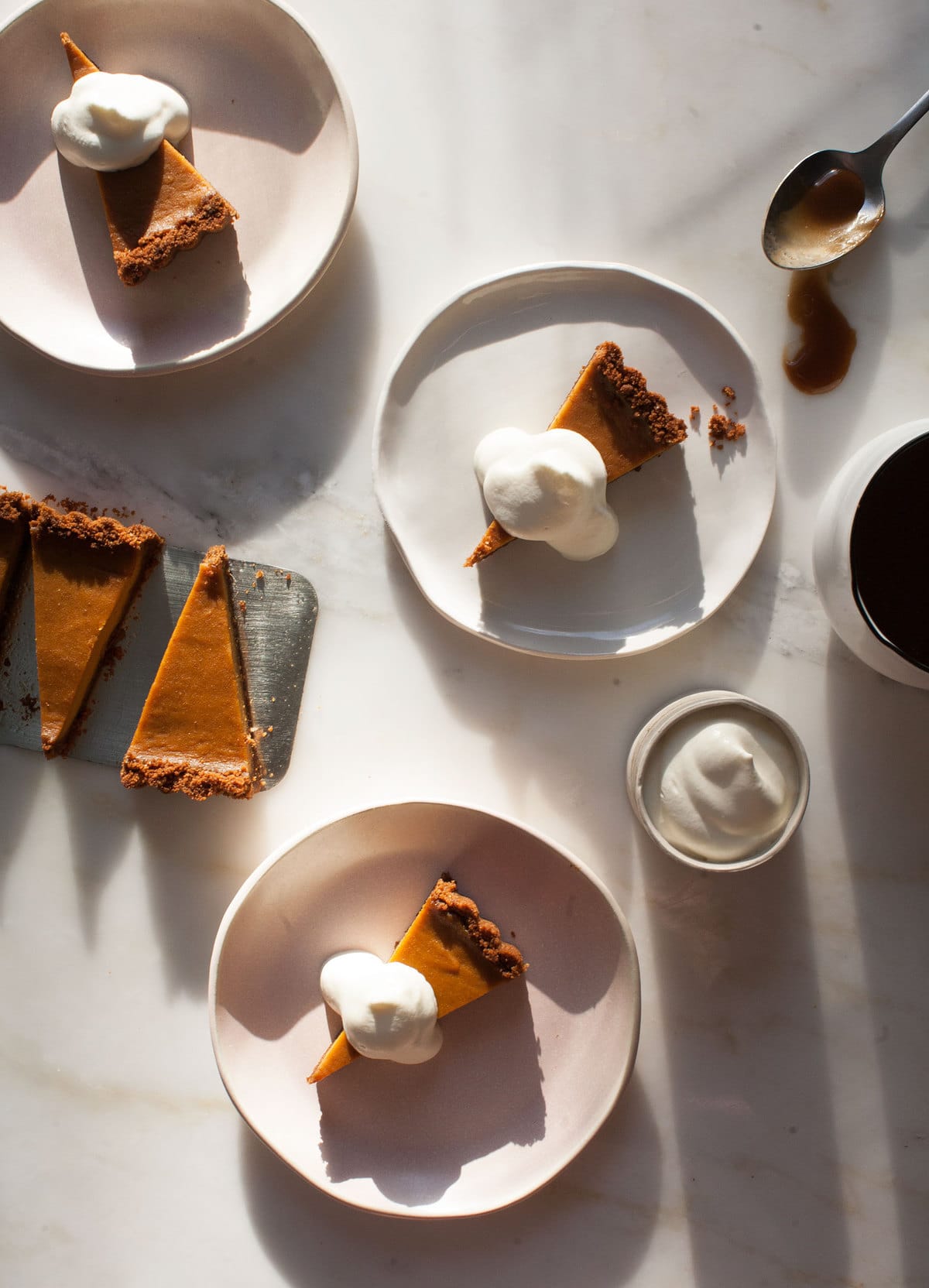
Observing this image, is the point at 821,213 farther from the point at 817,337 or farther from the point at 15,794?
the point at 15,794

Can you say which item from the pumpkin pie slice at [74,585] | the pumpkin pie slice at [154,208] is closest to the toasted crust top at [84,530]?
the pumpkin pie slice at [74,585]

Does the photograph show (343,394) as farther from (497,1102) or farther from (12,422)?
(497,1102)

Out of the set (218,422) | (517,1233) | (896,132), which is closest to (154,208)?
(218,422)

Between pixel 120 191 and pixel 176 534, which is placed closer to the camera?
pixel 120 191

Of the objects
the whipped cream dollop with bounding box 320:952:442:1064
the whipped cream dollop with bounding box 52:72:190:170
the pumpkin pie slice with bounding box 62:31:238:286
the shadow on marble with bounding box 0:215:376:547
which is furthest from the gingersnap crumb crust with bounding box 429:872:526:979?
the whipped cream dollop with bounding box 52:72:190:170

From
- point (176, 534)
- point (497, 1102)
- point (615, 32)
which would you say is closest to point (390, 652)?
point (176, 534)

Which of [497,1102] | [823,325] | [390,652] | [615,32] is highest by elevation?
[615,32]

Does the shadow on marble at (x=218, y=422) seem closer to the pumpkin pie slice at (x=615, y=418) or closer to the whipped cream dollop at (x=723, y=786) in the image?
the pumpkin pie slice at (x=615, y=418)
